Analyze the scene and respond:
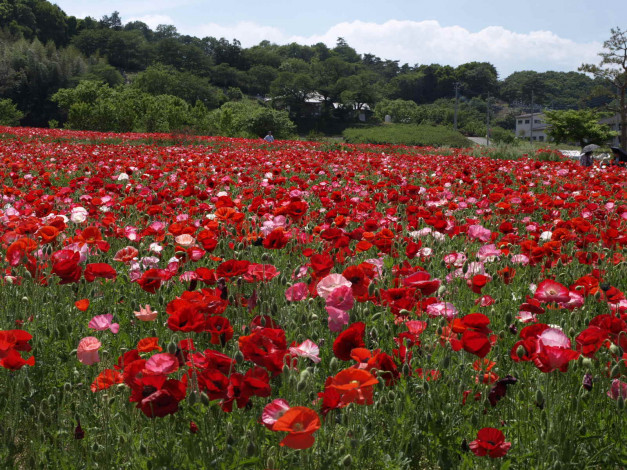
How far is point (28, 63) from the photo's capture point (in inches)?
2761

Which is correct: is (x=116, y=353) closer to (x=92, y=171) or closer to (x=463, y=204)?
(x=463, y=204)

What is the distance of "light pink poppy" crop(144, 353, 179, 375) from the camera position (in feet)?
4.85

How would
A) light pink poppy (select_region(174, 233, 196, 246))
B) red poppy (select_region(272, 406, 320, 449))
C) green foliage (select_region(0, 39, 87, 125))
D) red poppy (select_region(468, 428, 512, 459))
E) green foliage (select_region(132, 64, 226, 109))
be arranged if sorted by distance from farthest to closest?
green foliage (select_region(132, 64, 226, 109)) → green foliage (select_region(0, 39, 87, 125)) → light pink poppy (select_region(174, 233, 196, 246)) → red poppy (select_region(468, 428, 512, 459)) → red poppy (select_region(272, 406, 320, 449))

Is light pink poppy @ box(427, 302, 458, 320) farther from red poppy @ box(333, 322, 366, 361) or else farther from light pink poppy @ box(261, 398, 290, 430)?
light pink poppy @ box(261, 398, 290, 430)

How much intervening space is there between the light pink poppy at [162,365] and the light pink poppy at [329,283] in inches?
28.1

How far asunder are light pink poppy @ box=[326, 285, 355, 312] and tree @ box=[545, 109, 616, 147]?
192ft

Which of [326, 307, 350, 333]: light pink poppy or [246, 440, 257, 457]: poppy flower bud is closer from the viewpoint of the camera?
[246, 440, 257, 457]: poppy flower bud

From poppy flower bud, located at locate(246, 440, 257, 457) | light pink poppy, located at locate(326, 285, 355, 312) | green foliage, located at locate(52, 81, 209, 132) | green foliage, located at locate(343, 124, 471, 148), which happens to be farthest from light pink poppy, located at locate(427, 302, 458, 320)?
green foliage, located at locate(343, 124, 471, 148)

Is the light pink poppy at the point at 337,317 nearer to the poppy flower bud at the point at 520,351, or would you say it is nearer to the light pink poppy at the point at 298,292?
the light pink poppy at the point at 298,292

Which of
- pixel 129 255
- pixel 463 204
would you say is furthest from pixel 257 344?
pixel 463 204

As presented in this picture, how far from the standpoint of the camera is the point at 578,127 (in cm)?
5419

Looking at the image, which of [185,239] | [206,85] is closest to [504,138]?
[206,85]

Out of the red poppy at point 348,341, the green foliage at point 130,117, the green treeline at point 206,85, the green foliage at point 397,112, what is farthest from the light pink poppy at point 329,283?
the green foliage at point 397,112

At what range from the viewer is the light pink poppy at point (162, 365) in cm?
148
